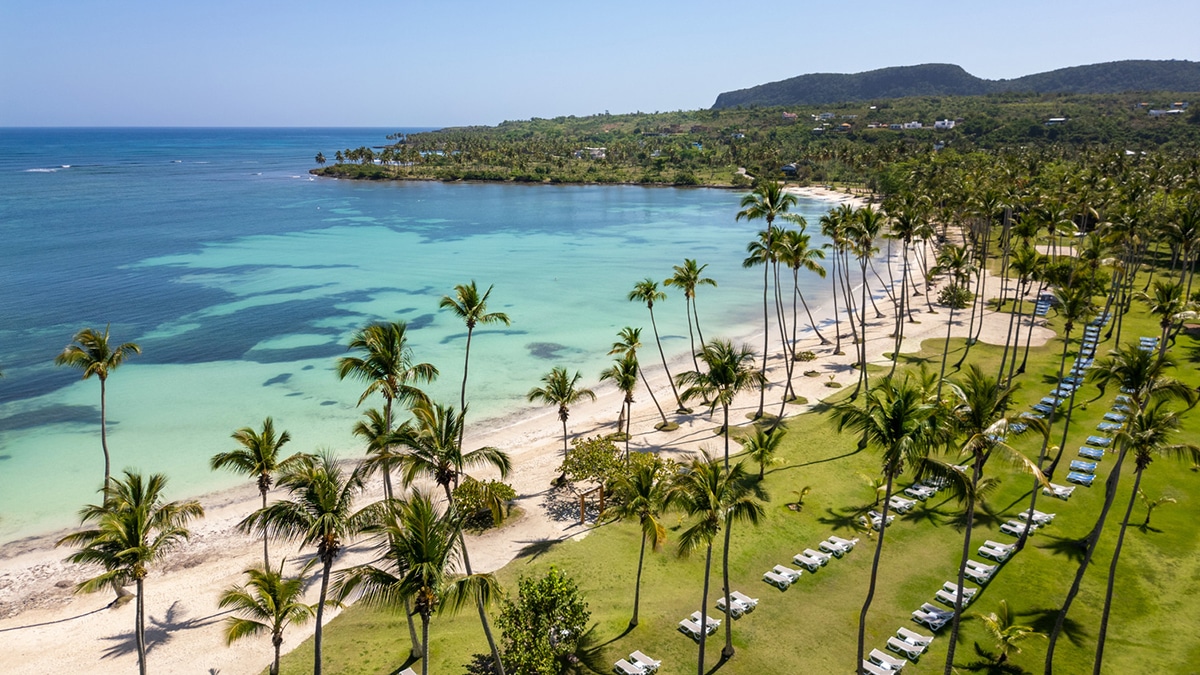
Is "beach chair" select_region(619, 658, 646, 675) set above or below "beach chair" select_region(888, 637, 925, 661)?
above

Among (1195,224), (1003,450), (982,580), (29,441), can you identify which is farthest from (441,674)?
(1195,224)

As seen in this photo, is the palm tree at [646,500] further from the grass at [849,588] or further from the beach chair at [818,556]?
the beach chair at [818,556]

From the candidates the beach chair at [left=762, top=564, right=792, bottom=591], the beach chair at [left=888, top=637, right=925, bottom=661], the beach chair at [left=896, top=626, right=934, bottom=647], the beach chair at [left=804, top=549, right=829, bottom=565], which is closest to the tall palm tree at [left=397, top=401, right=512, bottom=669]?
the beach chair at [left=762, top=564, right=792, bottom=591]

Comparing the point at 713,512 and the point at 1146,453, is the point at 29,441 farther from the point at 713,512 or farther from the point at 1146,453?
the point at 1146,453

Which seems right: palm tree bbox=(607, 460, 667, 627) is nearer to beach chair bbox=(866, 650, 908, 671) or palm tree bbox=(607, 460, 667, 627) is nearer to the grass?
the grass

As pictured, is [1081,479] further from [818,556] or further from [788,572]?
[788,572]

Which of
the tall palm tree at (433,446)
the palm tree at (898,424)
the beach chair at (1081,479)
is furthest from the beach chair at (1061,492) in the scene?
the tall palm tree at (433,446)
